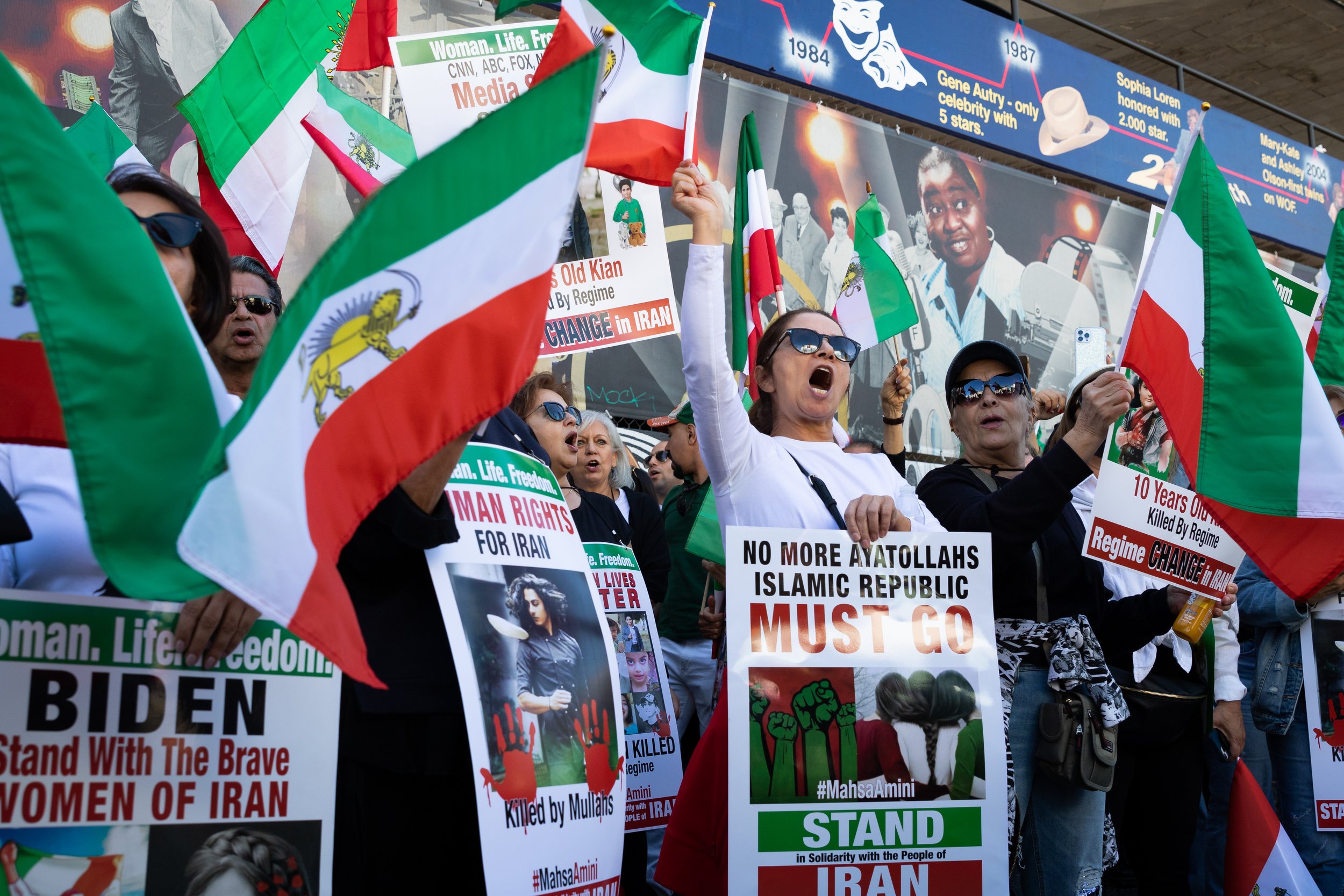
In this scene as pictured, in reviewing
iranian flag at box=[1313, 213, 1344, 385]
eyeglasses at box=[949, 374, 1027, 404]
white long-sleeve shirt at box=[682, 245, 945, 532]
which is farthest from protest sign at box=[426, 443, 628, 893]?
iranian flag at box=[1313, 213, 1344, 385]

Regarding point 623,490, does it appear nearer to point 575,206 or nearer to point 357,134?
point 575,206

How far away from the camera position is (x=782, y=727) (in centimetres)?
241

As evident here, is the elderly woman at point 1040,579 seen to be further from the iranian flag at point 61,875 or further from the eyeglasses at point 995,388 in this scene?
the iranian flag at point 61,875

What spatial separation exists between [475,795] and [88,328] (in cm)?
95

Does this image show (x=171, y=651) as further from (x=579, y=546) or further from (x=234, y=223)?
(x=234, y=223)

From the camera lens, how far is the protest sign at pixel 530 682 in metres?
1.92

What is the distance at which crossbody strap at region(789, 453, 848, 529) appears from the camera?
106 inches

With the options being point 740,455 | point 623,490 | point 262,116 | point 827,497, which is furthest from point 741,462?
point 262,116

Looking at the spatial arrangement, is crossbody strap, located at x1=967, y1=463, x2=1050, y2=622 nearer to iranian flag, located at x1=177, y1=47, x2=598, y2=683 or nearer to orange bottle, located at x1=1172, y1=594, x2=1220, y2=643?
orange bottle, located at x1=1172, y1=594, x2=1220, y2=643

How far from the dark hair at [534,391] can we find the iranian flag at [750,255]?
0.70 m

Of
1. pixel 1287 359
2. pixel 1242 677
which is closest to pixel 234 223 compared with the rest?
pixel 1287 359

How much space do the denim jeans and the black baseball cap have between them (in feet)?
2.87

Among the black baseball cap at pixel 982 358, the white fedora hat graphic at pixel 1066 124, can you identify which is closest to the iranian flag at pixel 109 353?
the black baseball cap at pixel 982 358

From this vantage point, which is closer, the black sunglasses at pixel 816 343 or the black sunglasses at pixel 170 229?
the black sunglasses at pixel 170 229
